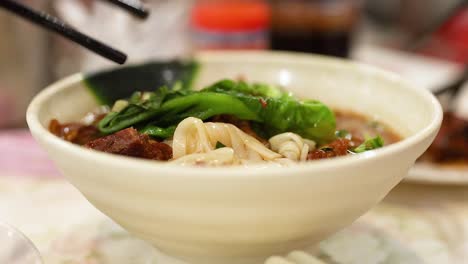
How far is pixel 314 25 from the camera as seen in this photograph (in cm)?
234

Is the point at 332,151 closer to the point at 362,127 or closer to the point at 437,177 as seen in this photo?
the point at 362,127

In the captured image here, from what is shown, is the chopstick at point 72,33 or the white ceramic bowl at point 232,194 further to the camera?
the chopstick at point 72,33

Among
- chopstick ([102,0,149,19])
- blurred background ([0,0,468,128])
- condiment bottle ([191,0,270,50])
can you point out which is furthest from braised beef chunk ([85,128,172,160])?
condiment bottle ([191,0,270,50])

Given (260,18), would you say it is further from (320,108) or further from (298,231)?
(298,231)

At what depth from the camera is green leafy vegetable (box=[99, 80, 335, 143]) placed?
3.23 feet

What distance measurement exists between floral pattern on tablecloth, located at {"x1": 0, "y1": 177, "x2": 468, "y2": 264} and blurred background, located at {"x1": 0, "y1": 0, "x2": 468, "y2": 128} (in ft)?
2.91

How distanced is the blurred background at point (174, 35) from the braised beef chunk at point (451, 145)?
371 millimetres

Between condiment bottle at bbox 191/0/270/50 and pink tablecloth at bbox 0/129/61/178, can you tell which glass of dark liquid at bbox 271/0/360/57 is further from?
pink tablecloth at bbox 0/129/61/178

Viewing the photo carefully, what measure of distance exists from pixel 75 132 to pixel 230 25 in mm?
1195

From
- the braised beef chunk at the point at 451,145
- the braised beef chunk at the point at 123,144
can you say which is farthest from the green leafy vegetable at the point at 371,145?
the braised beef chunk at the point at 451,145

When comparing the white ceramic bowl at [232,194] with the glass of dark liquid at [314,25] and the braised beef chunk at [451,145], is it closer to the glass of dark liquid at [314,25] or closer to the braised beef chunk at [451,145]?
the braised beef chunk at [451,145]

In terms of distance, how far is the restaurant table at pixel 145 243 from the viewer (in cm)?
107

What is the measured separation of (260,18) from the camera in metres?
2.19

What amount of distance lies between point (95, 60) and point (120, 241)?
1.27 m
